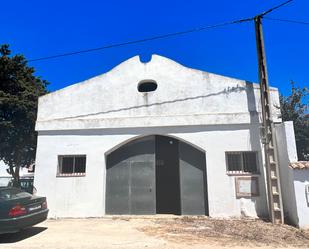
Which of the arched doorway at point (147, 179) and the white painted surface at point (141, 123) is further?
the arched doorway at point (147, 179)

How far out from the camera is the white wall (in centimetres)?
982

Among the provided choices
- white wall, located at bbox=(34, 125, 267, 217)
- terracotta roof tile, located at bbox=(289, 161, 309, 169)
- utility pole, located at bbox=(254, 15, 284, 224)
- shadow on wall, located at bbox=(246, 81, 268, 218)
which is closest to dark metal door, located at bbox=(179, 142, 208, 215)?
white wall, located at bbox=(34, 125, 267, 217)

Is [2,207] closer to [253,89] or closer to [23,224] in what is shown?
[23,224]

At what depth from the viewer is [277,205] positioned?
29.6ft

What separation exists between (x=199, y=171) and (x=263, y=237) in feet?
12.4

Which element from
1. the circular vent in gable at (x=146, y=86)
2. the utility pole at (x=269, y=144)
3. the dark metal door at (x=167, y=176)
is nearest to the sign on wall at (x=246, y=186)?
the utility pole at (x=269, y=144)

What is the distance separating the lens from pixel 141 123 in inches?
420

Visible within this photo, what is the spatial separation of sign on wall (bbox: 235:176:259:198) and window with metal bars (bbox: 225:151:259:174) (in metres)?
0.27

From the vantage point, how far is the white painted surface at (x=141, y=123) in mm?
10094

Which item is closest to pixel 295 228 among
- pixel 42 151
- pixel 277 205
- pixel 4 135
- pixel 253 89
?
pixel 277 205

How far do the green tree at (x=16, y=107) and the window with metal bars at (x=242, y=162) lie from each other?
10.9 metres

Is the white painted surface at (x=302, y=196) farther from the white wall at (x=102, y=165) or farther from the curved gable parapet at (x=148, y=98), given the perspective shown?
the curved gable parapet at (x=148, y=98)

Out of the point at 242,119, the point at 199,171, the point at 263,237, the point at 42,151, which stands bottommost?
the point at 263,237

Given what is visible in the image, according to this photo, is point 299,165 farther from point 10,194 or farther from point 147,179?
point 10,194
